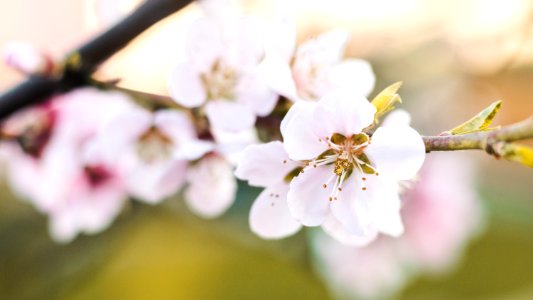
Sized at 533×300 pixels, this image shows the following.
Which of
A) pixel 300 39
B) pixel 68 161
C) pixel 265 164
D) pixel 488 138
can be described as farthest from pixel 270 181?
pixel 300 39

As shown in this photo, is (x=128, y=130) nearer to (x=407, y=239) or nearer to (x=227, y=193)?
(x=227, y=193)

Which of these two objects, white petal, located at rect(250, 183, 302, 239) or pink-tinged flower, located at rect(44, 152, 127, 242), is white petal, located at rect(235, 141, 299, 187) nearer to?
white petal, located at rect(250, 183, 302, 239)

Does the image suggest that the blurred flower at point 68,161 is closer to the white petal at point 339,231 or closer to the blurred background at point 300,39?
the blurred background at point 300,39

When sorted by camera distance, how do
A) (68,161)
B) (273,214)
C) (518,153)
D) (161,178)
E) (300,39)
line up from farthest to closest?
(300,39) < (68,161) < (161,178) < (273,214) < (518,153)

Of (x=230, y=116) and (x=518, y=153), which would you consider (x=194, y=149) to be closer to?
(x=230, y=116)

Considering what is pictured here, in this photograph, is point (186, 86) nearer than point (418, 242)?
Yes

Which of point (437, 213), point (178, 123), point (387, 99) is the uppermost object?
point (387, 99)

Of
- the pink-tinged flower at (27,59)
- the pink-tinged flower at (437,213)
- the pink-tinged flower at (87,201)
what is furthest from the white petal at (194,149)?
the pink-tinged flower at (437,213)
